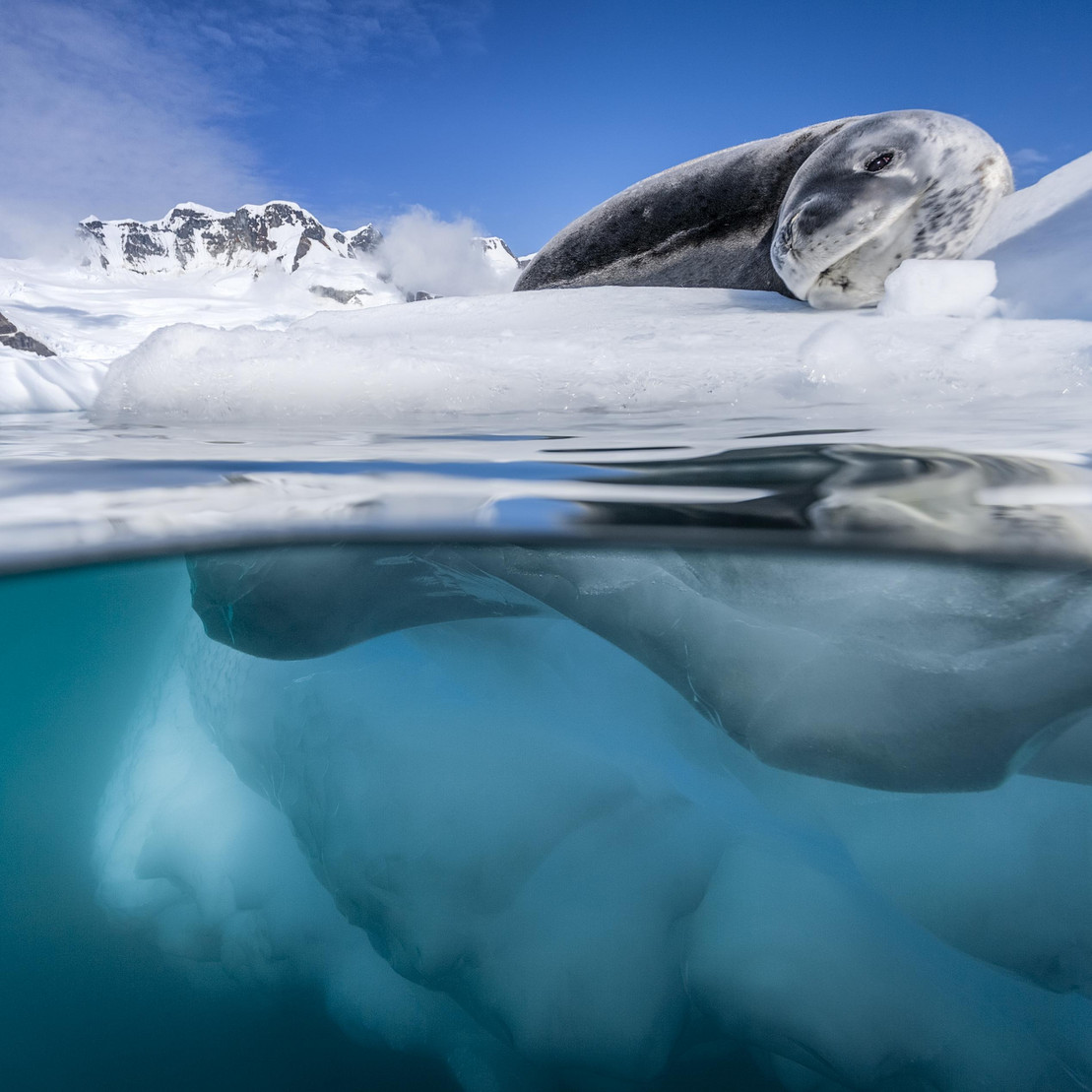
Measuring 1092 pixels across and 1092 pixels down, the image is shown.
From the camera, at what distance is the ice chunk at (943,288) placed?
2.30 metres

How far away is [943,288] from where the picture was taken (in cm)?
231

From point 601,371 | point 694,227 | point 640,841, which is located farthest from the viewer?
point 694,227

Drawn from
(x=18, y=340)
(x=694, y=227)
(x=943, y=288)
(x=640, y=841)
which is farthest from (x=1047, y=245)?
(x=18, y=340)

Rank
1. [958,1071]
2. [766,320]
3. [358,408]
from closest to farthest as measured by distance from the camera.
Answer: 1. [958,1071]
2. [358,408]
3. [766,320]

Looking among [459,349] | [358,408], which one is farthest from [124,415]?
[459,349]

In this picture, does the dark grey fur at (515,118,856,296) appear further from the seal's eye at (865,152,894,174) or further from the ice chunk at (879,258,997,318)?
the ice chunk at (879,258,997,318)

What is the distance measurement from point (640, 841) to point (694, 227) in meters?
3.93

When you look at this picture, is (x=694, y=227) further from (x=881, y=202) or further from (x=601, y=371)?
(x=601, y=371)

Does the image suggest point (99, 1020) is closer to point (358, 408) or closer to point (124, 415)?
point (358, 408)

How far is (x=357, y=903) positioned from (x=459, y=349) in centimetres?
155

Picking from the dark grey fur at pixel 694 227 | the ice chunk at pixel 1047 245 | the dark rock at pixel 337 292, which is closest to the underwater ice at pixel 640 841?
the ice chunk at pixel 1047 245

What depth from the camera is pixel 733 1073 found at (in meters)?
0.76

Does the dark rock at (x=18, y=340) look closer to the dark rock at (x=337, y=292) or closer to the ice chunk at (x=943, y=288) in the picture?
the ice chunk at (x=943, y=288)

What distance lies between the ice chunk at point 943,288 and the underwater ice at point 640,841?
179 centimetres
